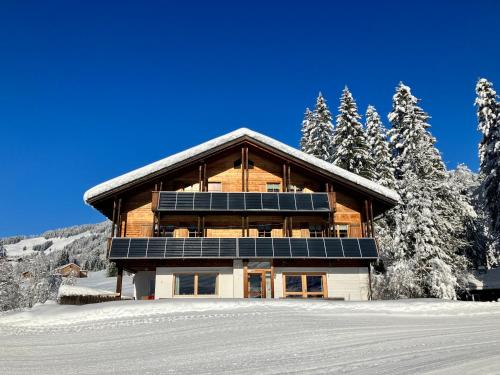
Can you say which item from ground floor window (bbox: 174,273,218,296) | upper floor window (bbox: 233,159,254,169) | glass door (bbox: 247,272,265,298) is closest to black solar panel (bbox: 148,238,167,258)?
ground floor window (bbox: 174,273,218,296)

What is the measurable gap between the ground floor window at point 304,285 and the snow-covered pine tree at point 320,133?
16.9 metres

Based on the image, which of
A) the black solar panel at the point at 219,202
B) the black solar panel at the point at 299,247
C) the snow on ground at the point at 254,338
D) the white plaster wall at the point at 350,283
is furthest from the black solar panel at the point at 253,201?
the snow on ground at the point at 254,338

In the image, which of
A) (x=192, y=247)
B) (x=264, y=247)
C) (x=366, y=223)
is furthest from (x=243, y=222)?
(x=366, y=223)

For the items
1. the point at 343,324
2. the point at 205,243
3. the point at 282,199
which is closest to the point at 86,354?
the point at 343,324

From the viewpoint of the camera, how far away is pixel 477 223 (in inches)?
1591

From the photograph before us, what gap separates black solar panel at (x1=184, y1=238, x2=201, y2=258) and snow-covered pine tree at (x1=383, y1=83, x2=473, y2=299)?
12.9 metres

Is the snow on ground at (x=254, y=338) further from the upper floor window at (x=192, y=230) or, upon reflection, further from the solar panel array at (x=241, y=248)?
the upper floor window at (x=192, y=230)

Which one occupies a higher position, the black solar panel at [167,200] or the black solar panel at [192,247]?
the black solar panel at [167,200]

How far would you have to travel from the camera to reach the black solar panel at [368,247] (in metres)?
24.4

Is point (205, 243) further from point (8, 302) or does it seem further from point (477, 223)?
point (477, 223)

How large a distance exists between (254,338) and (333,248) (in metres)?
13.1

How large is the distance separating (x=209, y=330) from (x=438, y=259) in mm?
19095

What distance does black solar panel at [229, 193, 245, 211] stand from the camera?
1016 inches

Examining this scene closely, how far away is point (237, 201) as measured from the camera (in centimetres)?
2616
